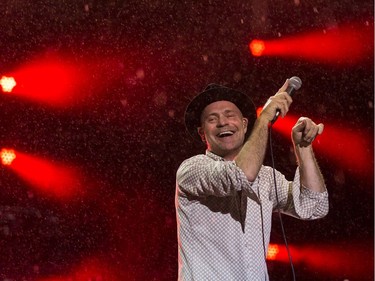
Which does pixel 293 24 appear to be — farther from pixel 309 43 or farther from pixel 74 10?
pixel 74 10

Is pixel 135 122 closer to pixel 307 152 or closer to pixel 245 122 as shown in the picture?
pixel 245 122

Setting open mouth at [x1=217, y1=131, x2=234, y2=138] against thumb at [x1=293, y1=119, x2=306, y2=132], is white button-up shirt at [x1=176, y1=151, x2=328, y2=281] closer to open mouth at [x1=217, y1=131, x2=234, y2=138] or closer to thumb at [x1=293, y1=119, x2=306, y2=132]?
open mouth at [x1=217, y1=131, x2=234, y2=138]

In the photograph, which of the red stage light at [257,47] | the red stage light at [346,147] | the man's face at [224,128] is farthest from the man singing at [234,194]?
the red stage light at [346,147]

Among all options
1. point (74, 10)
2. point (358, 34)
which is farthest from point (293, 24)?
point (74, 10)

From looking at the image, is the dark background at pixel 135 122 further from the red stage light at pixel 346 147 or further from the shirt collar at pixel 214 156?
the shirt collar at pixel 214 156

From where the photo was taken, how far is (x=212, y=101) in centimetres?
291

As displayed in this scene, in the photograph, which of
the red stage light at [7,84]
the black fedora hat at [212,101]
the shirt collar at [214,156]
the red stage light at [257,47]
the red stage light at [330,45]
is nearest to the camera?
the shirt collar at [214,156]

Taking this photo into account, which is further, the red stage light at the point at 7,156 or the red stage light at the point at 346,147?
the red stage light at the point at 346,147

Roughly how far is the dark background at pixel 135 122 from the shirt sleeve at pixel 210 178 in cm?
235

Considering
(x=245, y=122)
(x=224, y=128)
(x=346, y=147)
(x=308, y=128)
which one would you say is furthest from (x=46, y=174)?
(x=308, y=128)

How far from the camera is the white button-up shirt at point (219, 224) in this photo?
2.46m

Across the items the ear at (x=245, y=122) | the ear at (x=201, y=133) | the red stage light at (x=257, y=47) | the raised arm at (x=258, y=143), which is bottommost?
the raised arm at (x=258, y=143)

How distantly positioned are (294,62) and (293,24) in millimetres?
363

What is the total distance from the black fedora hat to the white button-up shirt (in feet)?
1.11
